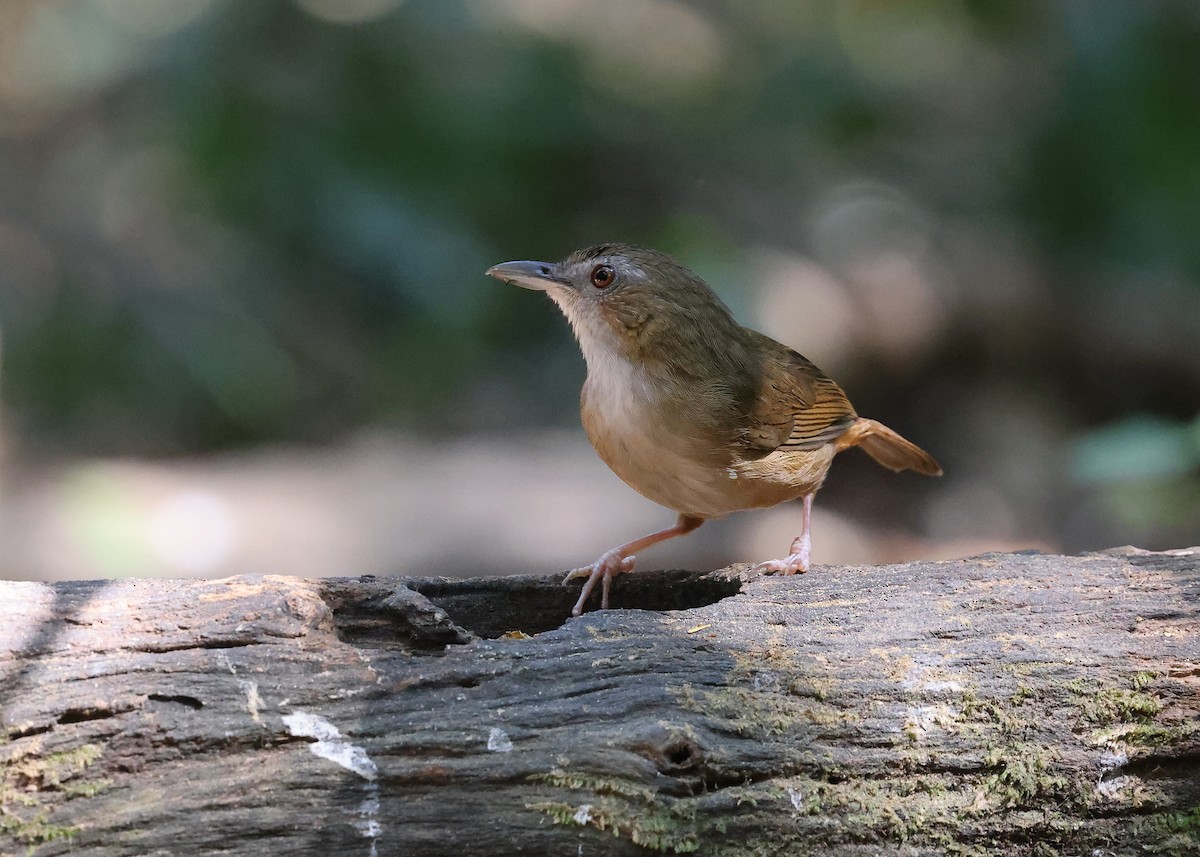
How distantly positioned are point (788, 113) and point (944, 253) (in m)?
1.81

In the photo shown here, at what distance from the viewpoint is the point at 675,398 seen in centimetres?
399

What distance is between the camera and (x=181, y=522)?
6992 millimetres

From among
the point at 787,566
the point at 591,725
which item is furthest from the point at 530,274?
the point at 591,725

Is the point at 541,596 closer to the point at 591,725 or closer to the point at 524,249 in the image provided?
the point at 591,725

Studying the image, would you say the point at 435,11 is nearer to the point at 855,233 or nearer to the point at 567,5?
the point at 567,5

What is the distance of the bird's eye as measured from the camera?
4.20 m

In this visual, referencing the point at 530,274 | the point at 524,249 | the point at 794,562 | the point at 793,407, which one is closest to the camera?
the point at 794,562

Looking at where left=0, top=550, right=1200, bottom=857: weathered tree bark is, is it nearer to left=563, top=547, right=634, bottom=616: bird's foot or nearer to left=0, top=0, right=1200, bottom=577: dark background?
left=563, top=547, right=634, bottom=616: bird's foot

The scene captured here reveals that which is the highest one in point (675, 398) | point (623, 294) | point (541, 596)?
point (623, 294)

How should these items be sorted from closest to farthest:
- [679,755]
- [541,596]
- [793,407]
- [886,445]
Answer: [679,755] < [541,596] < [793,407] < [886,445]

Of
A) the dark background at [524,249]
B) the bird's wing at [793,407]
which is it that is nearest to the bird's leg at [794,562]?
the bird's wing at [793,407]

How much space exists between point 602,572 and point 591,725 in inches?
49.3

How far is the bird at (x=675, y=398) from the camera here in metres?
3.96

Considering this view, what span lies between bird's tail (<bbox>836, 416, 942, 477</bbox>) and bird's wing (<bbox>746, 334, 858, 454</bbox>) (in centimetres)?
8
